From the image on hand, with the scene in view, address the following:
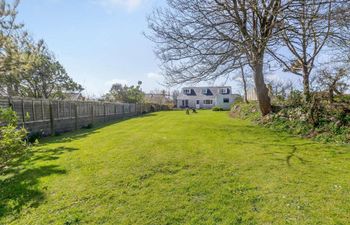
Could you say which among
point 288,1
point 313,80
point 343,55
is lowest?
point 313,80

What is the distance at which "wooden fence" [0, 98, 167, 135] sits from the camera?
10.2 metres

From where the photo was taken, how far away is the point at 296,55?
11.6m

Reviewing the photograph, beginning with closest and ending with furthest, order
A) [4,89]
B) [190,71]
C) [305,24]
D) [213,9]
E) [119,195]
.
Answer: [119,195] → [305,24] → [213,9] → [190,71] → [4,89]

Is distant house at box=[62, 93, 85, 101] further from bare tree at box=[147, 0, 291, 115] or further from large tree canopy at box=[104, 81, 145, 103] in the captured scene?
bare tree at box=[147, 0, 291, 115]

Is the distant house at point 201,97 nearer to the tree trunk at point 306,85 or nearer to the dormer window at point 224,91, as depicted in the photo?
the dormer window at point 224,91

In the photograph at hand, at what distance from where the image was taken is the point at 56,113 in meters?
12.8

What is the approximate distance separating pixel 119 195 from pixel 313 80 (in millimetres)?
9477

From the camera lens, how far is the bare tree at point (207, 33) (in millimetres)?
8414

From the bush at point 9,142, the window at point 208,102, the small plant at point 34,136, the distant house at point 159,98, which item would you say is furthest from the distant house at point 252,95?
the bush at point 9,142

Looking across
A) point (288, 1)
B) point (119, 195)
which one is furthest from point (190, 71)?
point (119, 195)

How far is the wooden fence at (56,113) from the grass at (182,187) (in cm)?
264

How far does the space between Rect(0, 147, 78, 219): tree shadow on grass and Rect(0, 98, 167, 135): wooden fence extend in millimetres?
1448

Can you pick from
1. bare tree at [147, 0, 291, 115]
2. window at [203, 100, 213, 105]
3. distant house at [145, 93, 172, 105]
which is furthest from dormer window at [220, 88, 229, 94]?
bare tree at [147, 0, 291, 115]

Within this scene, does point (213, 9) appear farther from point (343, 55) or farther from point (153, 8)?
point (343, 55)
